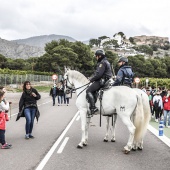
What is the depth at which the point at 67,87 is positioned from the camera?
33.1 ft

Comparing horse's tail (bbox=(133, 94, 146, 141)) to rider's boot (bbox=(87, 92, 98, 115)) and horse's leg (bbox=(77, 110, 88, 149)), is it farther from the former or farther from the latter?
horse's leg (bbox=(77, 110, 88, 149))

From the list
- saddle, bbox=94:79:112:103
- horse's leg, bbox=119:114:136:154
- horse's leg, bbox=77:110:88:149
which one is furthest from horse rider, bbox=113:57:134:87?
horse's leg, bbox=77:110:88:149

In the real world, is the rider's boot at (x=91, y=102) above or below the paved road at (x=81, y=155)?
above

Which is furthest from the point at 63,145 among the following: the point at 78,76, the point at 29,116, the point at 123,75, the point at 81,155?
the point at 123,75

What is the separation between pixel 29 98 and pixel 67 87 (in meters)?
1.34

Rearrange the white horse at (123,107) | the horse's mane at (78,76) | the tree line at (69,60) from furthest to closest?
the tree line at (69,60)
the horse's mane at (78,76)
the white horse at (123,107)

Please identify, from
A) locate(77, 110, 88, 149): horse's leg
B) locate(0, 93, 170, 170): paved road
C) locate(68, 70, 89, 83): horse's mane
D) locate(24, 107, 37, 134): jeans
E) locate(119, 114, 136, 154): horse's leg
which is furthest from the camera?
locate(24, 107, 37, 134): jeans

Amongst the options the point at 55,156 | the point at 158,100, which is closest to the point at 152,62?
the point at 158,100

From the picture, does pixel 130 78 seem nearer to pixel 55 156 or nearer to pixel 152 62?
pixel 55 156

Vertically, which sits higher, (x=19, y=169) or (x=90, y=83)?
(x=90, y=83)

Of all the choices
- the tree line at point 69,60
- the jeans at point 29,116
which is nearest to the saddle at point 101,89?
the jeans at point 29,116

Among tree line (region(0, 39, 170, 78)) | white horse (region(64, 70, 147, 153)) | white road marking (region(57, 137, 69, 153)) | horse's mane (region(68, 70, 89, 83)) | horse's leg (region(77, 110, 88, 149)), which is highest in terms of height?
tree line (region(0, 39, 170, 78))

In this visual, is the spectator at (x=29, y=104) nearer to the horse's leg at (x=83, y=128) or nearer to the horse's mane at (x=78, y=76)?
the horse's mane at (x=78, y=76)

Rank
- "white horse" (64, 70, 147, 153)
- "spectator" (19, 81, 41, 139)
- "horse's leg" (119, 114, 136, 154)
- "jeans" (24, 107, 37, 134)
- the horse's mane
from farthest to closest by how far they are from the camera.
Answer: "spectator" (19, 81, 41, 139) → "jeans" (24, 107, 37, 134) → the horse's mane → "white horse" (64, 70, 147, 153) → "horse's leg" (119, 114, 136, 154)
